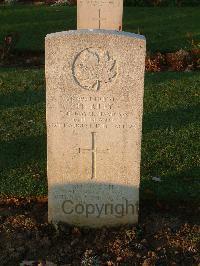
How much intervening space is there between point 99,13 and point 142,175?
533 centimetres

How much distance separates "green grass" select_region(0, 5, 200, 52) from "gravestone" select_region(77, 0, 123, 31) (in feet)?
5.47

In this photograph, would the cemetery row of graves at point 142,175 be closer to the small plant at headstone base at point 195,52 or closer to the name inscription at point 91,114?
the small plant at headstone base at point 195,52

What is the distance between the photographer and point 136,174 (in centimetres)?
468

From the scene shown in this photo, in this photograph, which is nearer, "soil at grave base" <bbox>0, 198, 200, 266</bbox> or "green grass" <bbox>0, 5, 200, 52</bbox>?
"soil at grave base" <bbox>0, 198, 200, 266</bbox>

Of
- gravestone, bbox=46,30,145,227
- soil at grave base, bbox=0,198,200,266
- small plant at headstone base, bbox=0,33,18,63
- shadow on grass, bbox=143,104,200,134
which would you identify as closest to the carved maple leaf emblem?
gravestone, bbox=46,30,145,227

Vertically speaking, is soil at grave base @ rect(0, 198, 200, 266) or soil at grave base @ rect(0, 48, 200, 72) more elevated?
soil at grave base @ rect(0, 48, 200, 72)

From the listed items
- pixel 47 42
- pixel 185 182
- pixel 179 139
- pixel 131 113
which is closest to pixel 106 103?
pixel 131 113

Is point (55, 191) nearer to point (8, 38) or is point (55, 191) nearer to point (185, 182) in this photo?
point (185, 182)

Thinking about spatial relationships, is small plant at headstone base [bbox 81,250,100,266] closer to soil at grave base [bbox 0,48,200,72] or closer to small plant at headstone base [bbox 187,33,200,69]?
soil at grave base [bbox 0,48,200,72]

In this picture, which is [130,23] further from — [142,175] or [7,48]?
[142,175]

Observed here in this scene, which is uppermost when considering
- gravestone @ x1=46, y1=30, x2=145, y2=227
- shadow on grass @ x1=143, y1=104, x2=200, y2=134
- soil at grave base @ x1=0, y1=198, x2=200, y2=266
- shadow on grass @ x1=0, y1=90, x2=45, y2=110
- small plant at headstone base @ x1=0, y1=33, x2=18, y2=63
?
gravestone @ x1=46, y1=30, x2=145, y2=227

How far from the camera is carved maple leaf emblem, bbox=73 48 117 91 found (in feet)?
14.1

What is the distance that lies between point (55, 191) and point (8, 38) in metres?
7.06

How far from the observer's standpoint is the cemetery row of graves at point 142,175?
4.59 m
